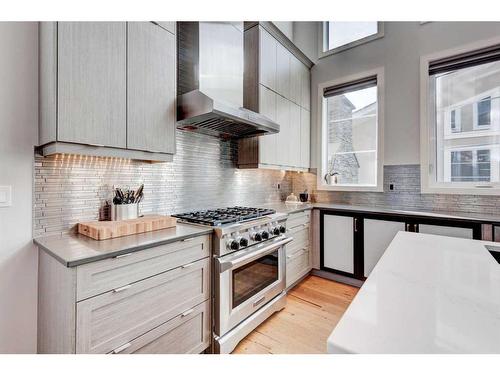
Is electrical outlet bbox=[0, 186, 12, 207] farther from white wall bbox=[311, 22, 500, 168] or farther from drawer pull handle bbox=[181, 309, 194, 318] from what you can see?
white wall bbox=[311, 22, 500, 168]

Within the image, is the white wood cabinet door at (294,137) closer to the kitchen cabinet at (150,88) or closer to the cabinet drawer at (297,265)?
the cabinet drawer at (297,265)

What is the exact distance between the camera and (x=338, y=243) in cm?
282

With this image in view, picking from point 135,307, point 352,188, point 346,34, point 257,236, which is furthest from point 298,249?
point 346,34

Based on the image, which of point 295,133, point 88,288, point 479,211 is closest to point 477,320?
point 88,288

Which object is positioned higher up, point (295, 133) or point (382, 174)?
point (295, 133)

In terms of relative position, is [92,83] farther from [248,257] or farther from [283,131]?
[283,131]

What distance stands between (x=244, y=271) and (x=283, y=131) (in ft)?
5.78

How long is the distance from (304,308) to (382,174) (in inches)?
71.4

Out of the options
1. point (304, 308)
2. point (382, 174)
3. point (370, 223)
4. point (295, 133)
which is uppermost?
point (295, 133)

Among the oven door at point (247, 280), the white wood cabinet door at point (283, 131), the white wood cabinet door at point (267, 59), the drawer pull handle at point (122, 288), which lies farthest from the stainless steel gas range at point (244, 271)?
the white wood cabinet door at point (267, 59)

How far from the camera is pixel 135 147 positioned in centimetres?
154

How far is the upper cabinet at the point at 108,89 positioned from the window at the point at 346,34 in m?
2.48
